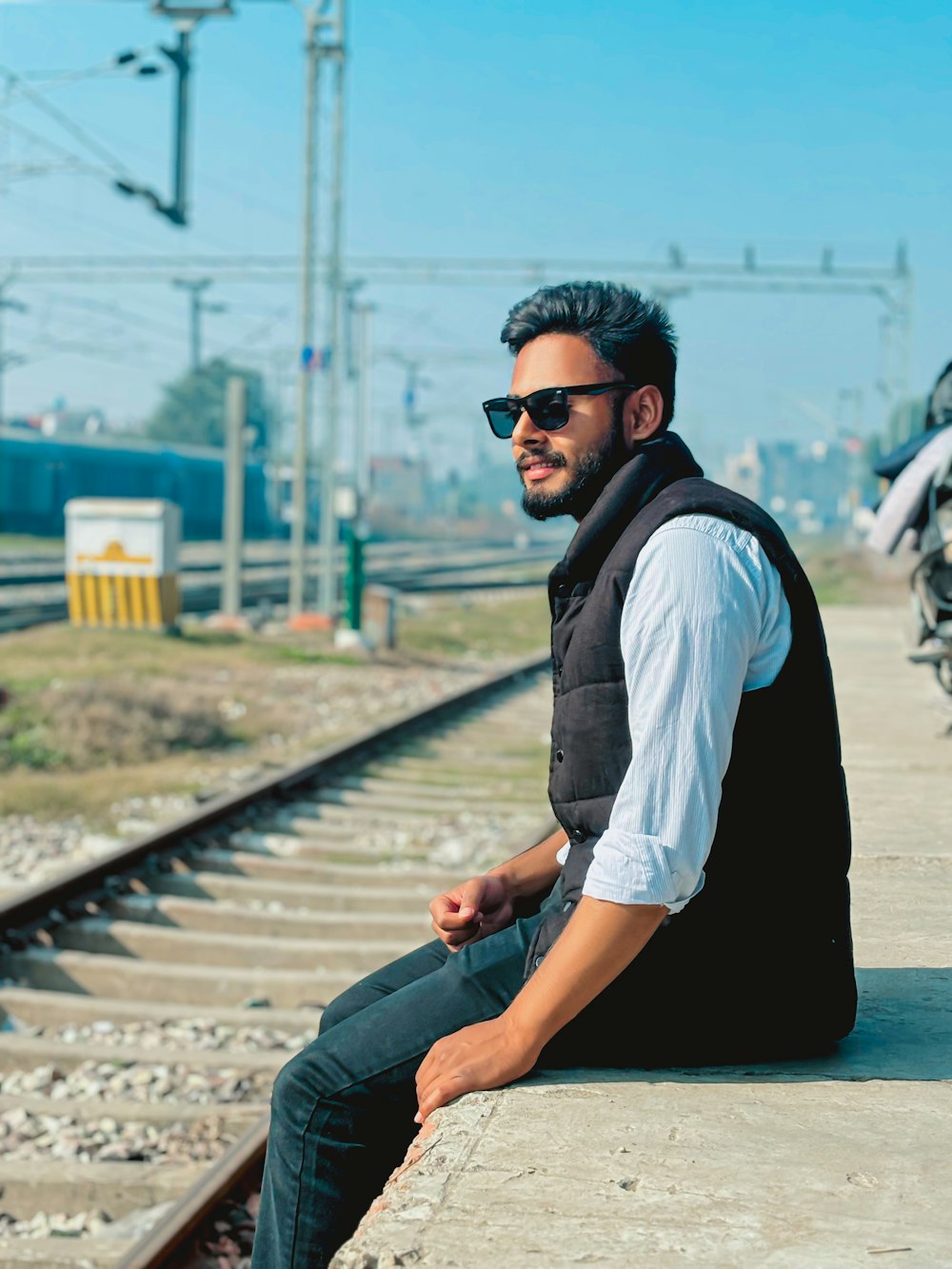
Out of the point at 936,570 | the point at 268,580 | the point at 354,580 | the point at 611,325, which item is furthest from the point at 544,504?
the point at 268,580

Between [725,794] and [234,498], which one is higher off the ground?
[725,794]

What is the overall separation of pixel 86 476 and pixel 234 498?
17.7 m

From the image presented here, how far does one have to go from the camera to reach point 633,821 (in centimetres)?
241

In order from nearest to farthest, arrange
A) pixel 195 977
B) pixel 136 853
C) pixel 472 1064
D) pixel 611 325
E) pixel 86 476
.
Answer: pixel 472 1064 → pixel 611 325 → pixel 195 977 → pixel 136 853 → pixel 86 476

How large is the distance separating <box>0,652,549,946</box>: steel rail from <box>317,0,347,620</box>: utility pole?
9481 mm

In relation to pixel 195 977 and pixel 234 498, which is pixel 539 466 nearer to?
pixel 195 977

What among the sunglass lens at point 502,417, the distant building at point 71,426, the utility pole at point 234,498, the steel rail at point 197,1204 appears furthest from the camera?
the distant building at point 71,426

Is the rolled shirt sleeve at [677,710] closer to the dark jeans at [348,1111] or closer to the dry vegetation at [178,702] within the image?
the dark jeans at [348,1111]

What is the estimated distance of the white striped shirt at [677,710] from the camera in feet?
7.82

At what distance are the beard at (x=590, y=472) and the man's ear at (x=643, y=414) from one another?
0.02 metres

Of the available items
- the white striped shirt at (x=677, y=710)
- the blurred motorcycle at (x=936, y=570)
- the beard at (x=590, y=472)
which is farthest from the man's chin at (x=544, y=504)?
the blurred motorcycle at (x=936, y=570)

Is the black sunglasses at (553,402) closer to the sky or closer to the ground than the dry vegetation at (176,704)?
closer to the sky

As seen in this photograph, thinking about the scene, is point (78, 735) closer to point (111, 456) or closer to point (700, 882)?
point (700, 882)

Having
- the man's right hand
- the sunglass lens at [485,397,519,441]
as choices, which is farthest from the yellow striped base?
the sunglass lens at [485,397,519,441]
